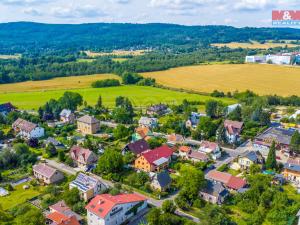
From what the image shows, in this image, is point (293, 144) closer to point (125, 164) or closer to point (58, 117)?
point (125, 164)

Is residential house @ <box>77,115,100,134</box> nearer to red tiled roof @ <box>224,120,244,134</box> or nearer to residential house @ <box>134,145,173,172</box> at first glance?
residential house @ <box>134,145,173,172</box>

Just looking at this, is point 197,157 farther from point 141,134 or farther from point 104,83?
point 104,83

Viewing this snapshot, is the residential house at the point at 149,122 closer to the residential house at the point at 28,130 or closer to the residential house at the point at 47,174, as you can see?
the residential house at the point at 28,130

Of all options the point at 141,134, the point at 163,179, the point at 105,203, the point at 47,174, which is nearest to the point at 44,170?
the point at 47,174

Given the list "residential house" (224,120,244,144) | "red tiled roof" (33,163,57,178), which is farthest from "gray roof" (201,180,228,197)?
"red tiled roof" (33,163,57,178)

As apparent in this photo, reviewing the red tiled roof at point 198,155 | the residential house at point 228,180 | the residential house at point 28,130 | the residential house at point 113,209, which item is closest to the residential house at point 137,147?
the red tiled roof at point 198,155

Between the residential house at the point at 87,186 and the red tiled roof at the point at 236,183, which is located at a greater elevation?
the residential house at the point at 87,186

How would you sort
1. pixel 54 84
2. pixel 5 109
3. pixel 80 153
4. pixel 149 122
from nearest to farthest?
pixel 80 153 < pixel 149 122 < pixel 5 109 < pixel 54 84
